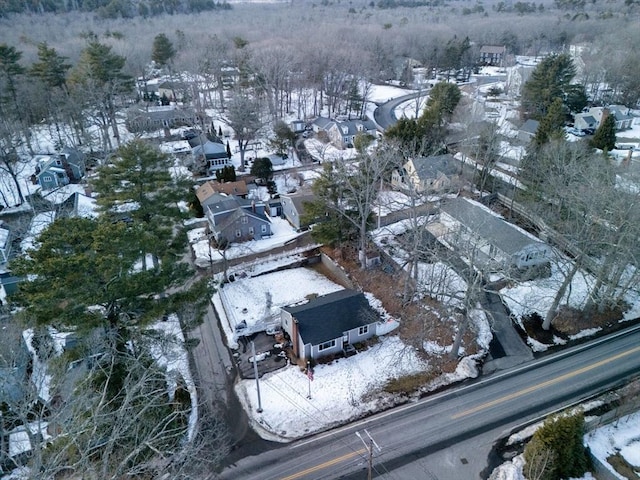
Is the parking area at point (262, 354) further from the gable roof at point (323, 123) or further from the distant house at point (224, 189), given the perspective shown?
the gable roof at point (323, 123)

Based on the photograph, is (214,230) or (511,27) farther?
(511,27)

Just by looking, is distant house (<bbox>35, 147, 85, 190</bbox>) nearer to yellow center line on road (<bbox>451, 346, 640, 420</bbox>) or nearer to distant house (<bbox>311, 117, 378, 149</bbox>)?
distant house (<bbox>311, 117, 378, 149</bbox>)

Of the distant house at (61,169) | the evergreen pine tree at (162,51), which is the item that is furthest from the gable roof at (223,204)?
the evergreen pine tree at (162,51)

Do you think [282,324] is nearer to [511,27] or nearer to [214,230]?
[214,230]

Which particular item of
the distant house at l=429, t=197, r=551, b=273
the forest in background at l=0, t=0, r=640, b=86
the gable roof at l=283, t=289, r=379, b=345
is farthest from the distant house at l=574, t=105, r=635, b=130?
the gable roof at l=283, t=289, r=379, b=345

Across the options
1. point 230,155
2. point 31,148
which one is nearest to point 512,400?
point 230,155

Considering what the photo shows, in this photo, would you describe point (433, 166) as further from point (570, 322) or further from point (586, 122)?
point (586, 122)
